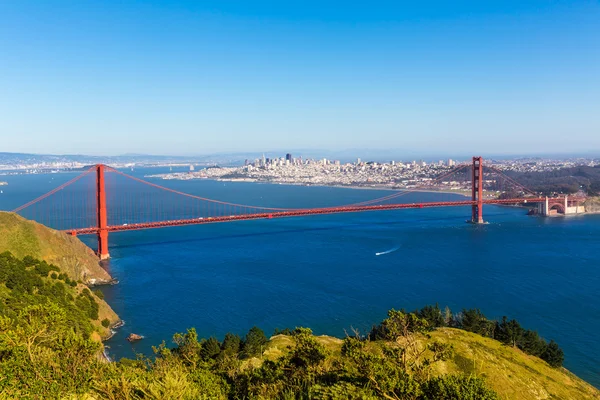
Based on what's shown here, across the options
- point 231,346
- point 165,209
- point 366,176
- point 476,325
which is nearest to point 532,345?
point 476,325

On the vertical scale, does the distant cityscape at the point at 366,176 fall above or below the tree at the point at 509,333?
above

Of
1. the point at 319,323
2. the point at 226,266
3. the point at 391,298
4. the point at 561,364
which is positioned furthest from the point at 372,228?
the point at 561,364

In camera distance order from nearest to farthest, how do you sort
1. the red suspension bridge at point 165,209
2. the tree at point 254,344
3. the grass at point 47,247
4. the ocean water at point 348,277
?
1. the tree at point 254,344
2. the ocean water at point 348,277
3. the grass at point 47,247
4. the red suspension bridge at point 165,209

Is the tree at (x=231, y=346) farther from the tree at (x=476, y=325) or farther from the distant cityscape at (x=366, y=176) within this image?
the distant cityscape at (x=366, y=176)

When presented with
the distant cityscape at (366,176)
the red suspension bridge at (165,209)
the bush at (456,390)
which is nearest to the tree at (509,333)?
the bush at (456,390)

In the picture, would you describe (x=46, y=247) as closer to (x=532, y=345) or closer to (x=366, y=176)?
(x=532, y=345)

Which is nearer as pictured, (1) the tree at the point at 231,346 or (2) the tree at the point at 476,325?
(1) the tree at the point at 231,346

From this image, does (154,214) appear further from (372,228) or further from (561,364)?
(561,364)
